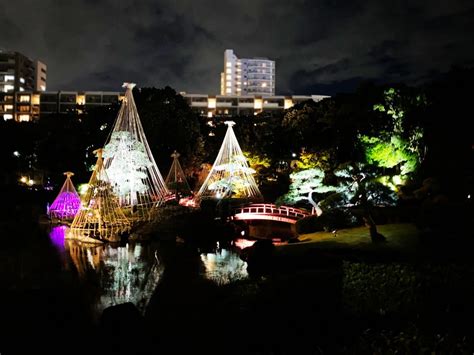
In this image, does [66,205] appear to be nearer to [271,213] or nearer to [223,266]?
[271,213]

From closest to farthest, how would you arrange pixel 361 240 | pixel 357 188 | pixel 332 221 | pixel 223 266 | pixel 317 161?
pixel 223 266, pixel 361 240, pixel 332 221, pixel 357 188, pixel 317 161

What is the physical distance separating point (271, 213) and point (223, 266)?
8.39 m

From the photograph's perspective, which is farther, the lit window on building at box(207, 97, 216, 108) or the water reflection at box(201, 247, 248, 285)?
the lit window on building at box(207, 97, 216, 108)

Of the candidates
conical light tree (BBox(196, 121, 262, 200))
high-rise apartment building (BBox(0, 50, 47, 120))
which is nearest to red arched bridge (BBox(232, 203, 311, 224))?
conical light tree (BBox(196, 121, 262, 200))

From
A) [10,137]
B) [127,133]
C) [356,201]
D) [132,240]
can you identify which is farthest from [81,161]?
[356,201]

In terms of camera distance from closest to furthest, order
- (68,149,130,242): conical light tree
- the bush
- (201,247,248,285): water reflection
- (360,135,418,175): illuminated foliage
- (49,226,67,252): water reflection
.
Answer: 1. (201,247,248,285): water reflection
2. the bush
3. (49,226,67,252): water reflection
4. (68,149,130,242): conical light tree
5. (360,135,418,175): illuminated foliage

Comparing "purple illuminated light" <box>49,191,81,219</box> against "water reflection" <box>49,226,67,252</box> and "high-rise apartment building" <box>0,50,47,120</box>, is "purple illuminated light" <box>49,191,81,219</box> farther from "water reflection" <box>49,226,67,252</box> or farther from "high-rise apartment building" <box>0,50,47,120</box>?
"high-rise apartment building" <box>0,50,47,120</box>

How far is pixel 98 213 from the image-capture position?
2473 cm

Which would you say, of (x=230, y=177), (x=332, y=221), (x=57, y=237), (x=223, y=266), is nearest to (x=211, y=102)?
(x=230, y=177)

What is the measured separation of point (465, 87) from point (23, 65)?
90.3 meters

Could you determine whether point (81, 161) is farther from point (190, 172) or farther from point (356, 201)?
point (356, 201)

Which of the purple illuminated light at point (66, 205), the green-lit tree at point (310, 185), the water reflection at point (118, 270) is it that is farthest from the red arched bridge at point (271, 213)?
the purple illuminated light at point (66, 205)

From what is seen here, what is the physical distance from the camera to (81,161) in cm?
4600

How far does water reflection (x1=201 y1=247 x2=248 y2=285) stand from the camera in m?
17.4
